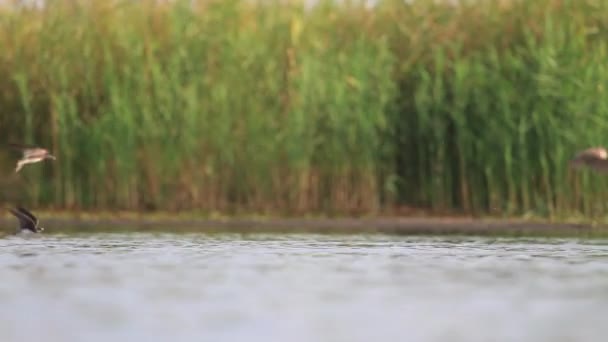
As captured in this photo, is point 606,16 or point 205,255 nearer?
point 205,255

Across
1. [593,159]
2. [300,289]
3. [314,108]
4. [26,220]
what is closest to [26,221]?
[26,220]

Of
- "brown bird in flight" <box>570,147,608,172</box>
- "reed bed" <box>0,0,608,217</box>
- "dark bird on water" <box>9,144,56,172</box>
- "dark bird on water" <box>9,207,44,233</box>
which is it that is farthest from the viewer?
"reed bed" <box>0,0,608,217</box>

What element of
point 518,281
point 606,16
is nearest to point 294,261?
point 518,281

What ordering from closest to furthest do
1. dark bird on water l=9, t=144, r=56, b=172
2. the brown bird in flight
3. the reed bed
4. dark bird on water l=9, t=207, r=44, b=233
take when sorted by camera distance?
dark bird on water l=9, t=207, r=44, b=233
dark bird on water l=9, t=144, r=56, b=172
the brown bird in flight
the reed bed

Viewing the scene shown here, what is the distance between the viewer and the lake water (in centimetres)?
678

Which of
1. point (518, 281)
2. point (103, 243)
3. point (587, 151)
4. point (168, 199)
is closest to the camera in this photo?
point (518, 281)

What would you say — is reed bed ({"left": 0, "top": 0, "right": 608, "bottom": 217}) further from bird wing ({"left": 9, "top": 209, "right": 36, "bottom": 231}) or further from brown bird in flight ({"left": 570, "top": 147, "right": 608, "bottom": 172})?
bird wing ({"left": 9, "top": 209, "right": 36, "bottom": 231})

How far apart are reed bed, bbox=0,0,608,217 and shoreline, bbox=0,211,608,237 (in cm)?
36

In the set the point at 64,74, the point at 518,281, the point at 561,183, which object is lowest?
the point at 518,281

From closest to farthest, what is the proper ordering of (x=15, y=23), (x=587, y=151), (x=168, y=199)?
(x=587, y=151) < (x=168, y=199) < (x=15, y=23)

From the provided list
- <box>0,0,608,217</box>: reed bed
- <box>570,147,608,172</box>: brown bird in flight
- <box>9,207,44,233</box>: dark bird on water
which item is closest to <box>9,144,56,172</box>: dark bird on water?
<box>9,207,44,233</box>: dark bird on water

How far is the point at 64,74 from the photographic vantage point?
14695 millimetres

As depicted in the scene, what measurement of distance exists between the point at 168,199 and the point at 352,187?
5.54ft

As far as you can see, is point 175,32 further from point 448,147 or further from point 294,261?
point 294,261
